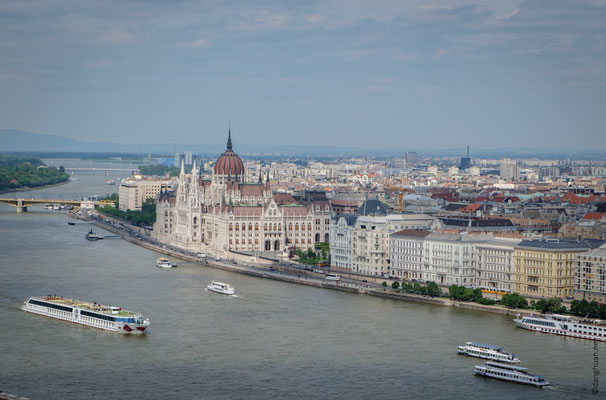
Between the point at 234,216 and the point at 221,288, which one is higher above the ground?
the point at 234,216

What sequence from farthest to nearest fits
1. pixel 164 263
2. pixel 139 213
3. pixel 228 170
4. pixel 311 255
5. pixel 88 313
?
pixel 139 213 → pixel 228 170 → pixel 311 255 → pixel 164 263 → pixel 88 313

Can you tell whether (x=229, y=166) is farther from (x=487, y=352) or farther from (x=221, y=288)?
(x=487, y=352)

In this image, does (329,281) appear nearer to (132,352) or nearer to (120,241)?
(132,352)

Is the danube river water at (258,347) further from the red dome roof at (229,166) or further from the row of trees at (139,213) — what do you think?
the row of trees at (139,213)

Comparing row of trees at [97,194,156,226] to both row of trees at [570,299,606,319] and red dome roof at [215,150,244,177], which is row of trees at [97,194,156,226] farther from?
row of trees at [570,299,606,319]

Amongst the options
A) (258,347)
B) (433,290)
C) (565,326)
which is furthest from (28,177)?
(565,326)

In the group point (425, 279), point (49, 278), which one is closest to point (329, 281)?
point (425, 279)

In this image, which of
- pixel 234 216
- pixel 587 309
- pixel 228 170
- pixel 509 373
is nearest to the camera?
pixel 509 373
